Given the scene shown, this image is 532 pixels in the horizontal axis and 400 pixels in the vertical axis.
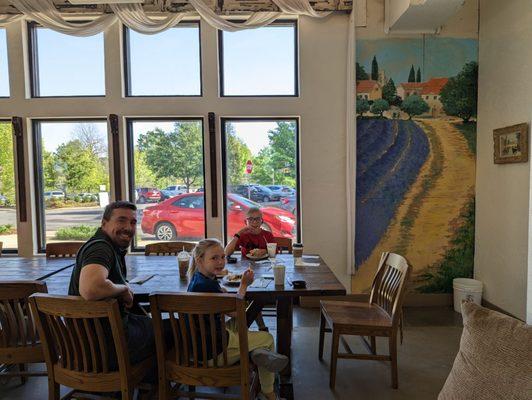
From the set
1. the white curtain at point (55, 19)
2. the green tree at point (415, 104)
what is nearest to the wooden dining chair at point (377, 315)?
the green tree at point (415, 104)

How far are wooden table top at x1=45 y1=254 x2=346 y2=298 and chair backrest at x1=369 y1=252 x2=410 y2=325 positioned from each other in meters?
0.45

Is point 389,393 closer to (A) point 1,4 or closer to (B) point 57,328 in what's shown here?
(B) point 57,328

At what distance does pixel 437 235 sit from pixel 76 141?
445 cm

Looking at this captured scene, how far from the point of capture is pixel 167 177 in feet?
13.5

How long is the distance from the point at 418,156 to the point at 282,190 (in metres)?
1.62

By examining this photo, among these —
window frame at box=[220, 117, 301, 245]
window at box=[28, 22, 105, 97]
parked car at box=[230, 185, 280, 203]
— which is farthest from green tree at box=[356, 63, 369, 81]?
window at box=[28, 22, 105, 97]

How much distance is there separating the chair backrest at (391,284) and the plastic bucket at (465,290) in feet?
5.15

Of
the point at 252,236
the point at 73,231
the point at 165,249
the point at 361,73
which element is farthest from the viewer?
the point at 73,231

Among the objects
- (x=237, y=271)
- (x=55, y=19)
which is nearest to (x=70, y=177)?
(x=55, y=19)

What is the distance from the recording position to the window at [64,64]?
3.99 meters

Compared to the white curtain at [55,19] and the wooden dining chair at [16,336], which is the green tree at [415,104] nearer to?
the white curtain at [55,19]

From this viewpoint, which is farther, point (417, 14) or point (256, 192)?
point (256, 192)

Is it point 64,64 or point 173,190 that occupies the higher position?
point 64,64

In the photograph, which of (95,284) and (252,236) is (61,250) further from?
Result: (95,284)
